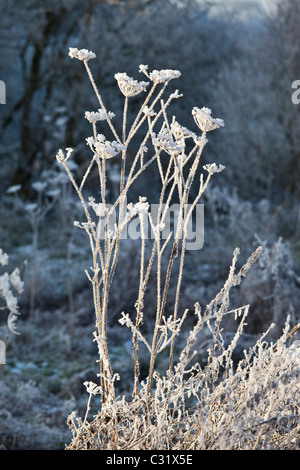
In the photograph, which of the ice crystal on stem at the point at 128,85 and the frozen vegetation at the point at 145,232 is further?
the frozen vegetation at the point at 145,232

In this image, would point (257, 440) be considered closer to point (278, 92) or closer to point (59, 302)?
point (59, 302)

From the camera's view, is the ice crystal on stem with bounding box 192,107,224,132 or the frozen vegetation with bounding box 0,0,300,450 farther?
the frozen vegetation with bounding box 0,0,300,450

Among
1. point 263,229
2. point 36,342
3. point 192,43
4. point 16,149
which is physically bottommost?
point 36,342

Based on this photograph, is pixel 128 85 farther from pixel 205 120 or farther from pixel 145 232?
pixel 145 232

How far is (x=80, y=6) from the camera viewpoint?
9.52 metres

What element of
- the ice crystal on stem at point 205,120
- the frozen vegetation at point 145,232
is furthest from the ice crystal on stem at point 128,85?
the ice crystal on stem at point 205,120

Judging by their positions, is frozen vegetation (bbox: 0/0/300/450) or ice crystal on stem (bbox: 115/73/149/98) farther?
frozen vegetation (bbox: 0/0/300/450)

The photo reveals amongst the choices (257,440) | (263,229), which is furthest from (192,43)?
(257,440)

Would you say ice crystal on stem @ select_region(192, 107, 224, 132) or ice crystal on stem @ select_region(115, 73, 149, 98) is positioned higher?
ice crystal on stem @ select_region(115, 73, 149, 98)

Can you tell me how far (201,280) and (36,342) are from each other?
1.89 metres

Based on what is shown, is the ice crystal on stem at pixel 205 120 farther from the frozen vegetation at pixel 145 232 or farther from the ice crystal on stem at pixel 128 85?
the ice crystal on stem at pixel 128 85

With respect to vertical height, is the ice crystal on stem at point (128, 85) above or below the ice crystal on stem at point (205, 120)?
above

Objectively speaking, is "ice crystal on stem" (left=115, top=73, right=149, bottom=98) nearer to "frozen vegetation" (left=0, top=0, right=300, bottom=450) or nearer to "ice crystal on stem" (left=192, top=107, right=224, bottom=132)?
"frozen vegetation" (left=0, top=0, right=300, bottom=450)

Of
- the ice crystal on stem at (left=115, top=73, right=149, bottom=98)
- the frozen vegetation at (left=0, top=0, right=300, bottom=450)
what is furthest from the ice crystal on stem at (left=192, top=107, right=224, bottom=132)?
the ice crystal on stem at (left=115, top=73, right=149, bottom=98)
